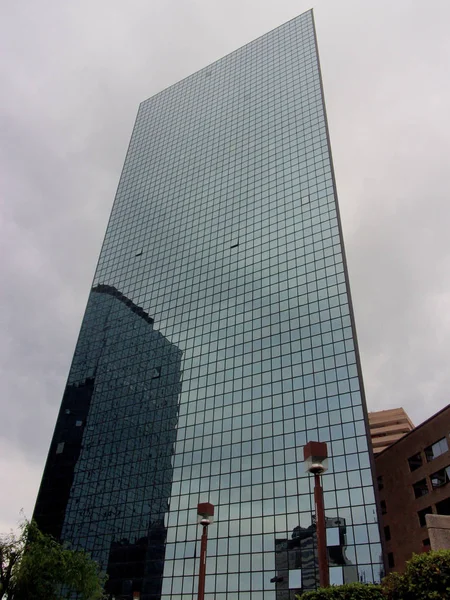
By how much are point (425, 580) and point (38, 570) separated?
29740 mm

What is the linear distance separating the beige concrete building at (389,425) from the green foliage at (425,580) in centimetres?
11278

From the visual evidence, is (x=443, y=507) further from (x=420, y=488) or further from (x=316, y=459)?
(x=316, y=459)

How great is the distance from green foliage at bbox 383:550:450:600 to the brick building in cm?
4322

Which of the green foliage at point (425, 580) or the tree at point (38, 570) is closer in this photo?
the green foliage at point (425, 580)

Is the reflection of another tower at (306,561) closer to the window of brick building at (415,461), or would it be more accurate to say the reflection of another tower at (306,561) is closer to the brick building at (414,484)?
the brick building at (414,484)

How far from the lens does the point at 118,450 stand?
262 ft

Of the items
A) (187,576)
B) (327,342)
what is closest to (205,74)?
(327,342)

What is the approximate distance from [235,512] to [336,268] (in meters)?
34.0

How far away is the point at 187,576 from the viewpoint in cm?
6222

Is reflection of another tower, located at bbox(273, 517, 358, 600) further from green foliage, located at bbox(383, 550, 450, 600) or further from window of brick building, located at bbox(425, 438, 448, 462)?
green foliage, located at bbox(383, 550, 450, 600)

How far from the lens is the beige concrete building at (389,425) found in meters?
124

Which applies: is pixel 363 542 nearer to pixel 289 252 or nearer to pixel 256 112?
pixel 289 252

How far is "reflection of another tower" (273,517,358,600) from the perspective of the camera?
50.9 metres

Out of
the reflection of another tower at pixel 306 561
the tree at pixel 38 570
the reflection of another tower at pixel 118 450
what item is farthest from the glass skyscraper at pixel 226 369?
the tree at pixel 38 570
